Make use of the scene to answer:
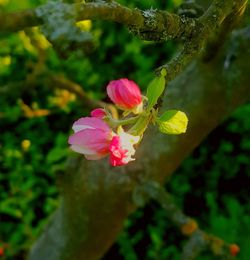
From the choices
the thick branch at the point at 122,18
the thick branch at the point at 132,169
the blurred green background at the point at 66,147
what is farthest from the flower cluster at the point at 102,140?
the blurred green background at the point at 66,147

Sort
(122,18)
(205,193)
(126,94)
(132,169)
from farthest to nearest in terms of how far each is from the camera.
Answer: (205,193) < (132,169) < (126,94) < (122,18)

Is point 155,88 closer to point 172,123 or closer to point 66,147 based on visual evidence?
point 172,123

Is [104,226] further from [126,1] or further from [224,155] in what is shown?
[224,155]

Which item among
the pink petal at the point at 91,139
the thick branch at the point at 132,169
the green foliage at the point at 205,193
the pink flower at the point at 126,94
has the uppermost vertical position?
the pink flower at the point at 126,94

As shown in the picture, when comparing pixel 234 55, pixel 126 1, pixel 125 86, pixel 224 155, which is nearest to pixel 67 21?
pixel 125 86

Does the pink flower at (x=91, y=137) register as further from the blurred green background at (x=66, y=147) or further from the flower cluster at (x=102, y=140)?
the blurred green background at (x=66, y=147)

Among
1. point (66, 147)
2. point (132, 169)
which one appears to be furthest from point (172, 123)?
point (66, 147)
